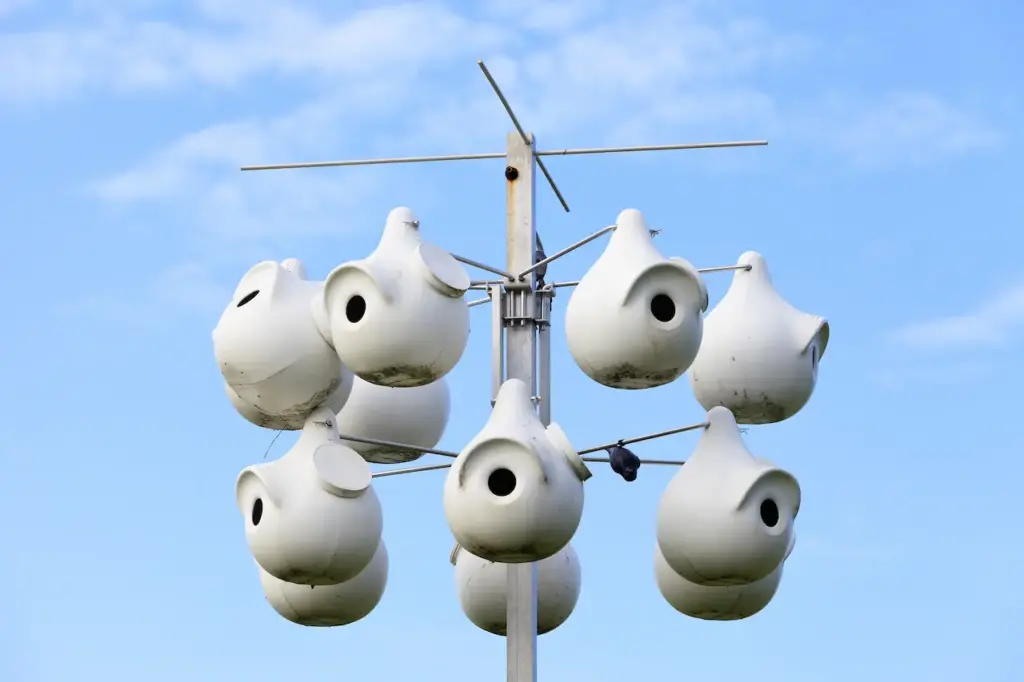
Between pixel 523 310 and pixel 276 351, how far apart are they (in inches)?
65.0

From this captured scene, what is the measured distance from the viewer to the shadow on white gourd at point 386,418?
53.5ft

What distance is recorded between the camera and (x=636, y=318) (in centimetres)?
1414

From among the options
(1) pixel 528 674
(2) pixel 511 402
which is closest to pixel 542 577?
(1) pixel 528 674

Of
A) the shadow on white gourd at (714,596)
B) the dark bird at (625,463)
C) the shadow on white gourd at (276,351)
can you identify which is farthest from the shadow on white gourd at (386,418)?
the dark bird at (625,463)

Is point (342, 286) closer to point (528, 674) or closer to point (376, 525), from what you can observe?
point (376, 525)

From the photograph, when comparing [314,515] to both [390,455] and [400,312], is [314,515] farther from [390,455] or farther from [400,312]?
[390,455]

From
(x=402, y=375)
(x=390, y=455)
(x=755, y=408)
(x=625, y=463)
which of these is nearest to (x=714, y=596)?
(x=755, y=408)

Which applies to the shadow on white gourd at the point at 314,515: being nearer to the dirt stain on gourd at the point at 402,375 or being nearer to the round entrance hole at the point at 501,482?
the dirt stain on gourd at the point at 402,375

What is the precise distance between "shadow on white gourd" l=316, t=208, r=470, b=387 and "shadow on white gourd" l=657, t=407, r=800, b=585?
1.70m

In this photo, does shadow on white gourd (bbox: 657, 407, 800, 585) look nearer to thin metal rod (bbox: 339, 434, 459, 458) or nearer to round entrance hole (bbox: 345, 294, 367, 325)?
thin metal rod (bbox: 339, 434, 459, 458)

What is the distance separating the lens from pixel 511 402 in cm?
1412

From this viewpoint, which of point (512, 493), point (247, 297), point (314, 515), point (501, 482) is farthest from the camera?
point (247, 297)

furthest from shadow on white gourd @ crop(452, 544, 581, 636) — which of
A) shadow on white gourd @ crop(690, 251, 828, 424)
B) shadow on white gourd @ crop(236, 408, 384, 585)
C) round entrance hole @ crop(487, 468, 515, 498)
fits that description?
round entrance hole @ crop(487, 468, 515, 498)

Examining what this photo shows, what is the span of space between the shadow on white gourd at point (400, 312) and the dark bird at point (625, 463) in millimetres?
1170
